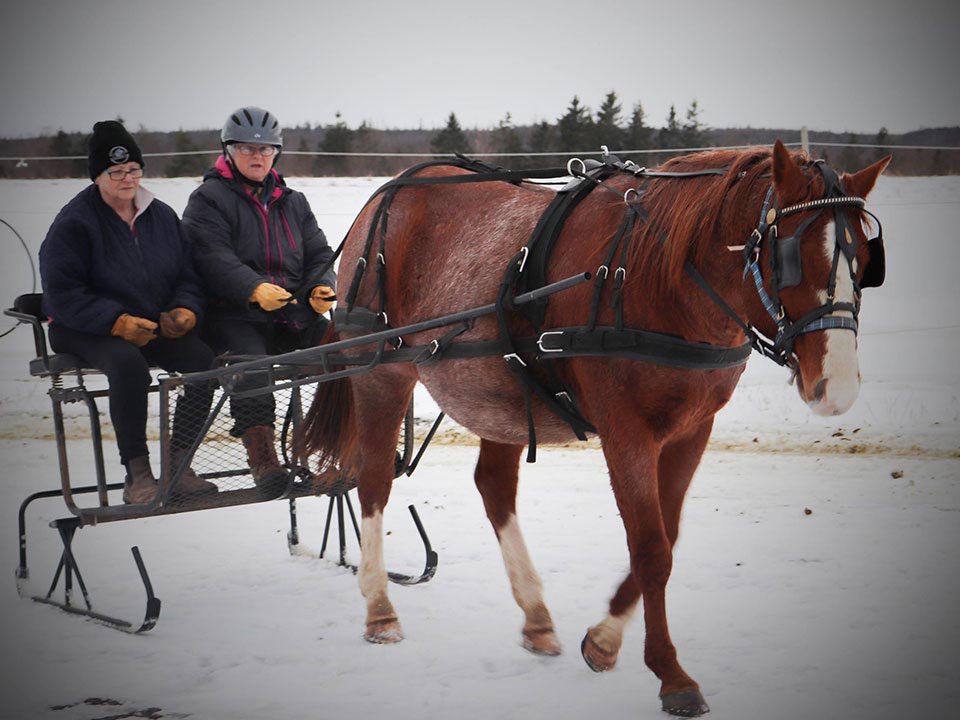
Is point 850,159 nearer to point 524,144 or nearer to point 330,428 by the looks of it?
point 524,144

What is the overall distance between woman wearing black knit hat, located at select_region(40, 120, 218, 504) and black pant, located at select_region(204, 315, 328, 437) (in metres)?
0.14

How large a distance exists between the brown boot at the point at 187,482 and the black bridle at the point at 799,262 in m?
2.74

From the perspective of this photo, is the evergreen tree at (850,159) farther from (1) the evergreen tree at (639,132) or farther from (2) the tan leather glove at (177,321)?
(2) the tan leather glove at (177,321)

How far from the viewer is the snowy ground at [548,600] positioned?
3.46 metres

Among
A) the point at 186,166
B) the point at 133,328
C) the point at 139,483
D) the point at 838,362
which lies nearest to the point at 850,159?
the point at 186,166

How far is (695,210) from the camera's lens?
2980 millimetres

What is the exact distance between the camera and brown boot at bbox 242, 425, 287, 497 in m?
4.46

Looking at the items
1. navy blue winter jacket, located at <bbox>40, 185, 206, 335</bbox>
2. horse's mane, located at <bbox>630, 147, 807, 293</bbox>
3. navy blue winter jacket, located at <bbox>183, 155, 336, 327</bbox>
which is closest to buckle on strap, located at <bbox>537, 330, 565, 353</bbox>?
horse's mane, located at <bbox>630, 147, 807, 293</bbox>

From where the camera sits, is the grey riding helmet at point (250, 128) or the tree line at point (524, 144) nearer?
the grey riding helmet at point (250, 128)

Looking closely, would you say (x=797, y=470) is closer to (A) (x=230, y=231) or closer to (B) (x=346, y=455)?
(B) (x=346, y=455)

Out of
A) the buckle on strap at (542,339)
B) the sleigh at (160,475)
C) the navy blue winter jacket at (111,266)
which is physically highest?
the navy blue winter jacket at (111,266)

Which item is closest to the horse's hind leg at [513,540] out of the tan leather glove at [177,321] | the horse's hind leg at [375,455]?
the horse's hind leg at [375,455]

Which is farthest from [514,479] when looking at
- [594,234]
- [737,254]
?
[737,254]

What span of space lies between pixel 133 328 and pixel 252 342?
605 mm
